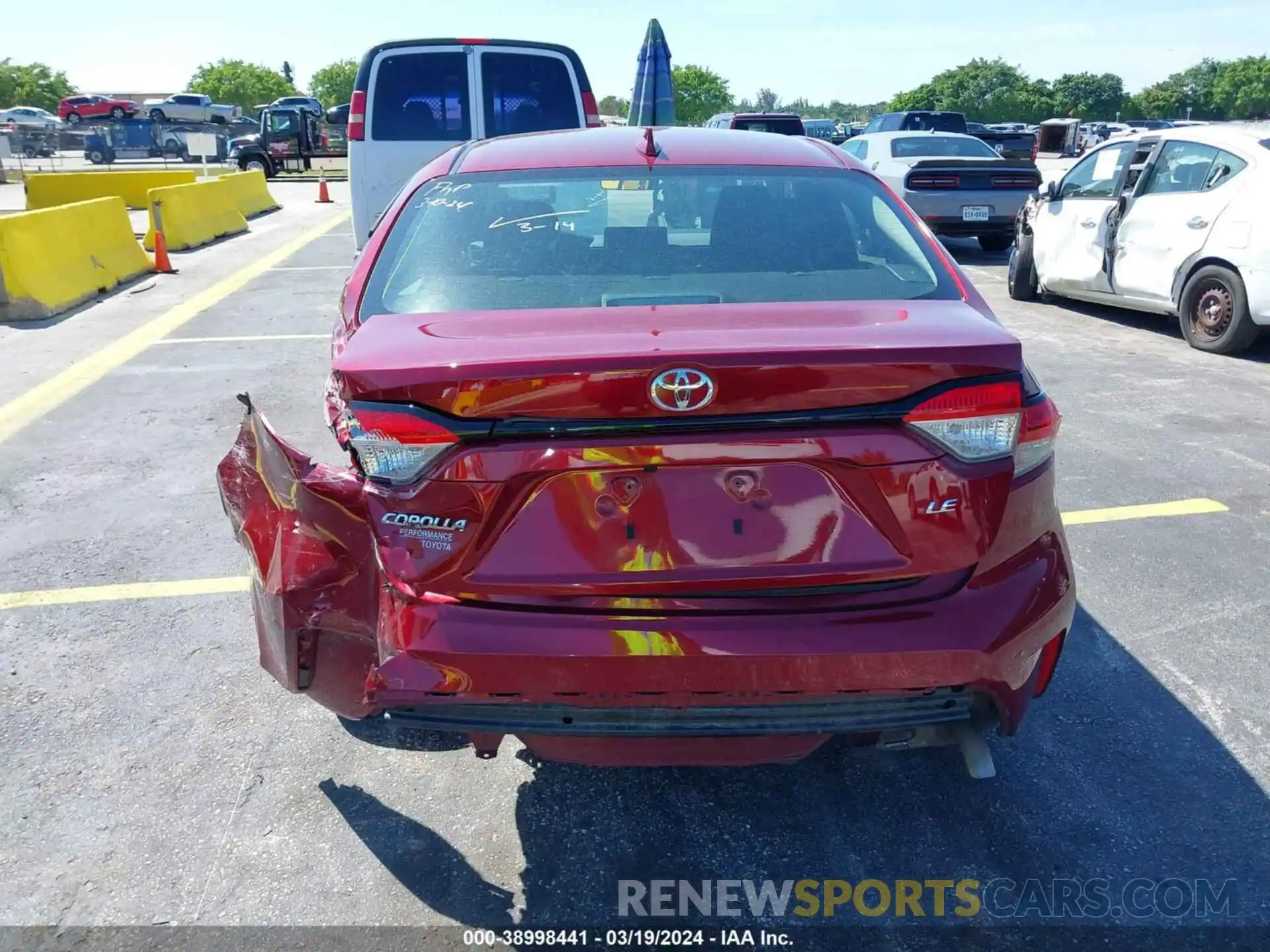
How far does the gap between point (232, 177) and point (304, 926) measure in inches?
697

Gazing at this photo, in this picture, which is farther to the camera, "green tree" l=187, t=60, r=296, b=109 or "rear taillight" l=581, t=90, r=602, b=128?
"green tree" l=187, t=60, r=296, b=109

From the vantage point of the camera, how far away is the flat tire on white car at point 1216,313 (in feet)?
24.7

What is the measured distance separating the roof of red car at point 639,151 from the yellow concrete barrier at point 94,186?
1665 cm

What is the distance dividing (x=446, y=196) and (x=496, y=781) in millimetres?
1831

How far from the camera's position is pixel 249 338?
8656 millimetres

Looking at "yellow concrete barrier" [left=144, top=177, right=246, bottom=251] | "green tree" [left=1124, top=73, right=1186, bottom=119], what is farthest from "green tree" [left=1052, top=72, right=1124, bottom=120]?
"yellow concrete barrier" [left=144, top=177, right=246, bottom=251]

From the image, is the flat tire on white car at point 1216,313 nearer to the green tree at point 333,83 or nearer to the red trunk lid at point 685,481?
the red trunk lid at point 685,481

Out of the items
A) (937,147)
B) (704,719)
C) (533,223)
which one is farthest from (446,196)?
(937,147)

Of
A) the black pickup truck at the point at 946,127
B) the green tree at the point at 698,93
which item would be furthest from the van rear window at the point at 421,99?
the green tree at the point at 698,93

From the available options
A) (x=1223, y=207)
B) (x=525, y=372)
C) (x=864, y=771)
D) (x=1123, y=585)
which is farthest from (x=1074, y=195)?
(x=525, y=372)

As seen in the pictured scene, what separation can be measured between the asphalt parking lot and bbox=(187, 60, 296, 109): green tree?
100 meters

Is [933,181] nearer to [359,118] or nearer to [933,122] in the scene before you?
[359,118]

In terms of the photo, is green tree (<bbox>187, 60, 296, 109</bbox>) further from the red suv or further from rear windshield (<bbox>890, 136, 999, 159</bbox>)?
rear windshield (<bbox>890, 136, 999, 159</bbox>)

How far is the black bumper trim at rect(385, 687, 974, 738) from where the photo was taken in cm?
224
